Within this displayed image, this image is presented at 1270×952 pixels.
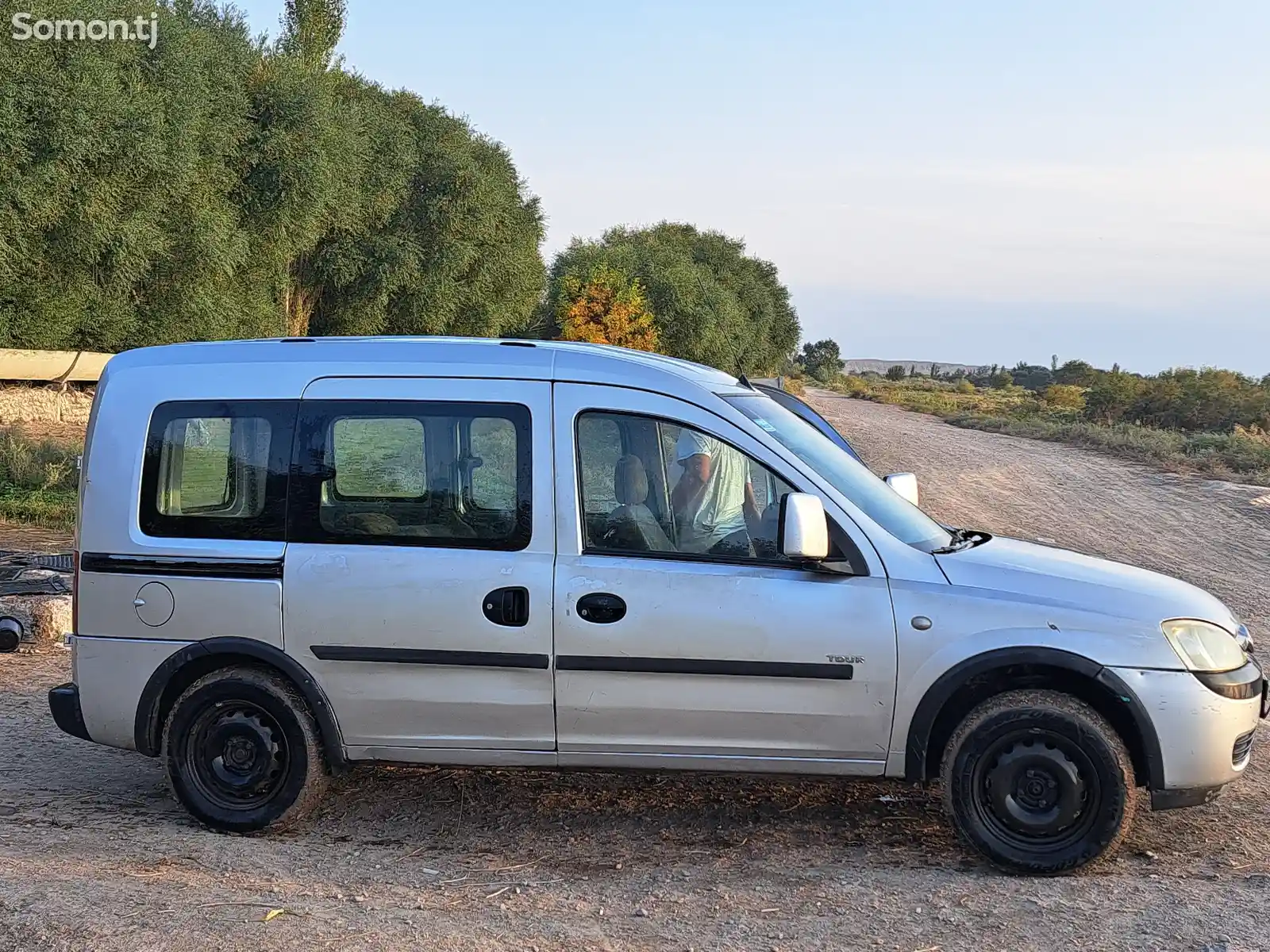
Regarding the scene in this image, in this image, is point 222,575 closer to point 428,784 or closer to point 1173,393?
point 428,784

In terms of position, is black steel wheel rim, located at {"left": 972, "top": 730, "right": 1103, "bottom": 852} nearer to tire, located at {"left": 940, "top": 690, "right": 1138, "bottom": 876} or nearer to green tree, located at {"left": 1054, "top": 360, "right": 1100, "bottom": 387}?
tire, located at {"left": 940, "top": 690, "right": 1138, "bottom": 876}

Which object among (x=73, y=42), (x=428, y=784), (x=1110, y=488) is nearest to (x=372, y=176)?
(x=73, y=42)

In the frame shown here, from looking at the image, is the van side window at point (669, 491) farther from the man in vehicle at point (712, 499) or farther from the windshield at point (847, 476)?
the windshield at point (847, 476)

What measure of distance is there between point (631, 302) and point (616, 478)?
52.1 metres

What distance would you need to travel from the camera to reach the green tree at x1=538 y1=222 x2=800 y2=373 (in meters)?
60.7

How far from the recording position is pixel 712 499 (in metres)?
5.09

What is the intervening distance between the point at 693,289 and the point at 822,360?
192 feet

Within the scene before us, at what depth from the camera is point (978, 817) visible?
4824 mm

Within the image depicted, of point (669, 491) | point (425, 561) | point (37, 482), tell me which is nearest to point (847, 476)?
point (669, 491)

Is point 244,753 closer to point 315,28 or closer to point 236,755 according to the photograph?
point 236,755

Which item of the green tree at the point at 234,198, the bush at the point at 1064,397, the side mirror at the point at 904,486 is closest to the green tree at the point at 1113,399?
the bush at the point at 1064,397

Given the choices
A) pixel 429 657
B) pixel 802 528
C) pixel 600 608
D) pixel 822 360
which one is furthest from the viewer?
pixel 822 360

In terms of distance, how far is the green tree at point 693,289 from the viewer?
60719 mm
